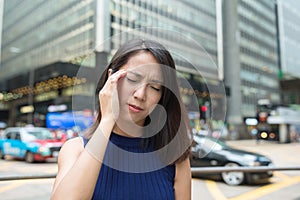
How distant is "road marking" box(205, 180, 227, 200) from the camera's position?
3.62 ft

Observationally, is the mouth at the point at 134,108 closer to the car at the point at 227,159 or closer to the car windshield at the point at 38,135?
the car at the point at 227,159

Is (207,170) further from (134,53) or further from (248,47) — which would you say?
(248,47)

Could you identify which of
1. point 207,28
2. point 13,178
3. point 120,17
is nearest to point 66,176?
point 13,178

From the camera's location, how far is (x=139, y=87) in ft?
1.13

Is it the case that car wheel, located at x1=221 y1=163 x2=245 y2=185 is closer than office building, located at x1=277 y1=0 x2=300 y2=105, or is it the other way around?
car wheel, located at x1=221 y1=163 x2=245 y2=185

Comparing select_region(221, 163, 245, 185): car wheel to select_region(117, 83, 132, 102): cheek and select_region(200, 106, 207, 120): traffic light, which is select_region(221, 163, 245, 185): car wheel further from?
select_region(117, 83, 132, 102): cheek

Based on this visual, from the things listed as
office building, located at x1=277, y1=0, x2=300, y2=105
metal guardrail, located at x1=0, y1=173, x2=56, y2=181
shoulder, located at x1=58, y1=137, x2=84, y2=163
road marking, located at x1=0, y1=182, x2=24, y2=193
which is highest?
office building, located at x1=277, y1=0, x2=300, y2=105

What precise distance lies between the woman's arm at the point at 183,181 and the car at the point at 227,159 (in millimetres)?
39

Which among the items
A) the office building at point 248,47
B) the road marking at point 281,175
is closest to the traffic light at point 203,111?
the office building at point 248,47

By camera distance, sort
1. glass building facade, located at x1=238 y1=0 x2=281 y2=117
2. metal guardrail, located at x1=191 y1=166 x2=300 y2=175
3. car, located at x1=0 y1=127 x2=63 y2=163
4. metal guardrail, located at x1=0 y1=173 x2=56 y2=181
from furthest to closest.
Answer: car, located at x1=0 y1=127 x2=63 y2=163 → glass building facade, located at x1=238 y1=0 x2=281 y2=117 → metal guardrail, located at x1=191 y1=166 x2=300 y2=175 → metal guardrail, located at x1=0 y1=173 x2=56 y2=181

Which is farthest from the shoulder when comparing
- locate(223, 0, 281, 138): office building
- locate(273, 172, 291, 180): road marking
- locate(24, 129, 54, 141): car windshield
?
locate(24, 129, 54, 141): car windshield

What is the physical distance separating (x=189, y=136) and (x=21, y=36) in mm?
1235

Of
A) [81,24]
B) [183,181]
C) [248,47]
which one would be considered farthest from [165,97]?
[248,47]

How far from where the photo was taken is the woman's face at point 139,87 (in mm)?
341
